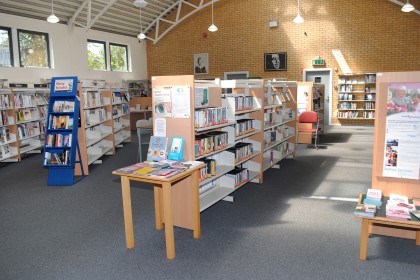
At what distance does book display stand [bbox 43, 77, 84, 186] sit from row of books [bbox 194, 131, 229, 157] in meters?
2.85

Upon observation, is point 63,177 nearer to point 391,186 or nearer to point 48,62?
point 391,186

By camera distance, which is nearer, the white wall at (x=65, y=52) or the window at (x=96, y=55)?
the white wall at (x=65, y=52)

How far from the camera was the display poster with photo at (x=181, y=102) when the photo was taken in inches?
158

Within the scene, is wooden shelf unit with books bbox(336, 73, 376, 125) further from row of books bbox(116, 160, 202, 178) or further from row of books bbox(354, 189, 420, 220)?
row of books bbox(116, 160, 202, 178)

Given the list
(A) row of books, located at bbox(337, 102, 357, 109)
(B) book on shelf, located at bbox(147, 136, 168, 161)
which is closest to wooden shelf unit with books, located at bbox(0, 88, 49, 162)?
(B) book on shelf, located at bbox(147, 136, 168, 161)

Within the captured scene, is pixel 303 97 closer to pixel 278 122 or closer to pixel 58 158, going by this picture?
pixel 278 122

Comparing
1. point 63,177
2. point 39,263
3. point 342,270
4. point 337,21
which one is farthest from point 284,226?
point 337,21

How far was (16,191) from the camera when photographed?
6012 mm

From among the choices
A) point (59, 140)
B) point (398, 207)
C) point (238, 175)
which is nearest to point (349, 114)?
point (238, 175)

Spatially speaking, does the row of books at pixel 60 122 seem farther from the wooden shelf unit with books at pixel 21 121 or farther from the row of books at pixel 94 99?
the wooden shelf unit with books at pixel 21 121

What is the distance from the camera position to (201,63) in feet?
51.8

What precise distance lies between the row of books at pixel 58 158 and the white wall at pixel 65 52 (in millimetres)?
4906

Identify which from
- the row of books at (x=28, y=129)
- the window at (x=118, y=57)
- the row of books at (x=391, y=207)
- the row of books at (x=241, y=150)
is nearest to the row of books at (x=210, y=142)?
the row of books at (x=241, y=150)

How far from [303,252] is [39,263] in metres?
2.60
